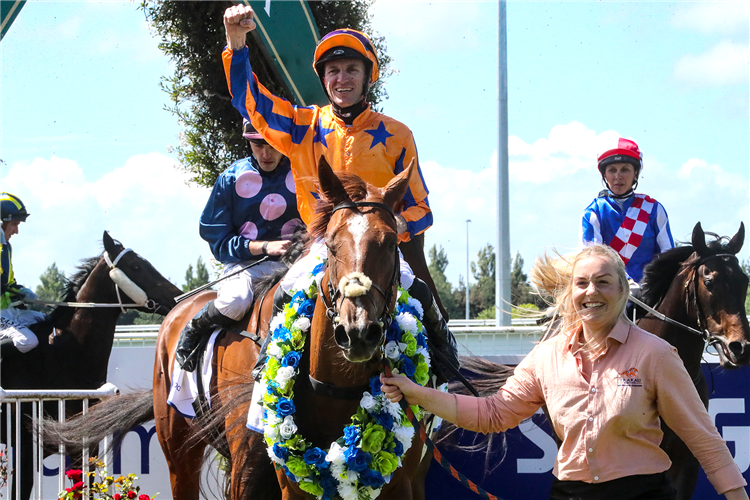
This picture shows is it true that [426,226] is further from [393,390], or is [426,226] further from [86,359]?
[86,359]

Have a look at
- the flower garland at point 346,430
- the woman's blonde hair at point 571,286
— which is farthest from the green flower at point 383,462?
the woman's blonde hair at point 571,286

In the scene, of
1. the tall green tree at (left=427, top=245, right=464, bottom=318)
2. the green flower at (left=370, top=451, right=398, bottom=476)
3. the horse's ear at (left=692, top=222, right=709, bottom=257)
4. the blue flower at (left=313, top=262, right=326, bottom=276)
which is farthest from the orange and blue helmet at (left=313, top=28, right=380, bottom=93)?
the tall green tree at (left=427, top=245, right=464, bottom=318)

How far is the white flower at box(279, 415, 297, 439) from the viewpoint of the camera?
2.89 metres

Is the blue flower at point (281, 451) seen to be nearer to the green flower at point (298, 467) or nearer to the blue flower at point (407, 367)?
the green flower at point (298, 467)

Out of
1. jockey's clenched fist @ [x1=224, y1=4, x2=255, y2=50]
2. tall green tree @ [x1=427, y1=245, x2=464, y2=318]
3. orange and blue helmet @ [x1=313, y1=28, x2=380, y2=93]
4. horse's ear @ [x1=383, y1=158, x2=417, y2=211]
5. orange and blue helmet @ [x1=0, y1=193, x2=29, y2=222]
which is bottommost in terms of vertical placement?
tall green tree @ [x1=427, y1=245, x2=464, y2=318]

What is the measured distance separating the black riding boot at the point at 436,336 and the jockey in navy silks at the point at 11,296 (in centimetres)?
407

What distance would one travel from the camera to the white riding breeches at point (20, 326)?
6078mm

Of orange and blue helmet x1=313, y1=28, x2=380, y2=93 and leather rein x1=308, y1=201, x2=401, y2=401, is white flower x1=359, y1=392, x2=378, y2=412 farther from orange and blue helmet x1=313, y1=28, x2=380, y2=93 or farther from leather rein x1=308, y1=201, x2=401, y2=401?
orange and blue helmet x1=313, y1=28, x2=380, y2=93

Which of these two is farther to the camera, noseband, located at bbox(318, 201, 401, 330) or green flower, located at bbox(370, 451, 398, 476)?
green flower, located at bbox(370, 451, 398, 476)

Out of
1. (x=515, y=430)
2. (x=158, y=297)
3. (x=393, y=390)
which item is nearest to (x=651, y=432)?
(x=393, y=390)

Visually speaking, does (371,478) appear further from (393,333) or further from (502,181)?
(502,181)

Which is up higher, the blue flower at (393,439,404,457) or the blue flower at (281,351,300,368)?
the blue flower at (281,351,300,368)

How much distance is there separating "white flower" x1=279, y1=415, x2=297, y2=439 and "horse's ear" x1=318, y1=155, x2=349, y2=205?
88cm

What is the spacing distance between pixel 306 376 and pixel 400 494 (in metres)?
0.63
